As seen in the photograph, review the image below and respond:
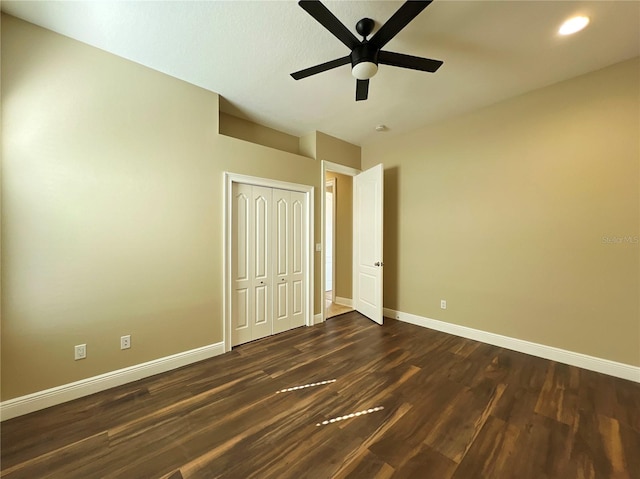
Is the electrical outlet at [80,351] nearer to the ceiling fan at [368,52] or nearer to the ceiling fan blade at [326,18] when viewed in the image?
the ceiling fan at [368,52]

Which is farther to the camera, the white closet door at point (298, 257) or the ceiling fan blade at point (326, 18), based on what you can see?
the white closet door at point (298, 257)

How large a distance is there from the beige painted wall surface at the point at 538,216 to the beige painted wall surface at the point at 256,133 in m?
1.84

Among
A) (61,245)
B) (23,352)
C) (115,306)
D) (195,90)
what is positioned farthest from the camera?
(195,90)

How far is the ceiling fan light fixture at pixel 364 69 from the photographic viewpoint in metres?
1.85

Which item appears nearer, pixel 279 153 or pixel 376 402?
pixel 376 402

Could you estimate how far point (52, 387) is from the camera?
2.01 metres

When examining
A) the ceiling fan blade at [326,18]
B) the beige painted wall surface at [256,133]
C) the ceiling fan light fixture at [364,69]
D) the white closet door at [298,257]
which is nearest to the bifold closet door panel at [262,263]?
the white closet door at [298,257]

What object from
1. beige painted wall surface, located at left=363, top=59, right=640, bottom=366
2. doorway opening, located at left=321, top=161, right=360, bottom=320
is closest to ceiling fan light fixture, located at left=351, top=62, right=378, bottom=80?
beige painted wall surface, located at left=363, top=59, right=640, bottom=366

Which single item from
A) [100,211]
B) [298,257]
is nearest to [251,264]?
[298,257]

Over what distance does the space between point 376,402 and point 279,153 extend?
300 centimetres

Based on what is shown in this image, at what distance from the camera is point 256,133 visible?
365 cm

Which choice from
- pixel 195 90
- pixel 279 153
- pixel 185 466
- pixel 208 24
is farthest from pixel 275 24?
pixel 185 466

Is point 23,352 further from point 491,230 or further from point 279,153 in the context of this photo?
point 491,230

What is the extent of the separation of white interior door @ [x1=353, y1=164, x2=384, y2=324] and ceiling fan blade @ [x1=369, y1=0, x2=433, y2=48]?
2.09 m
